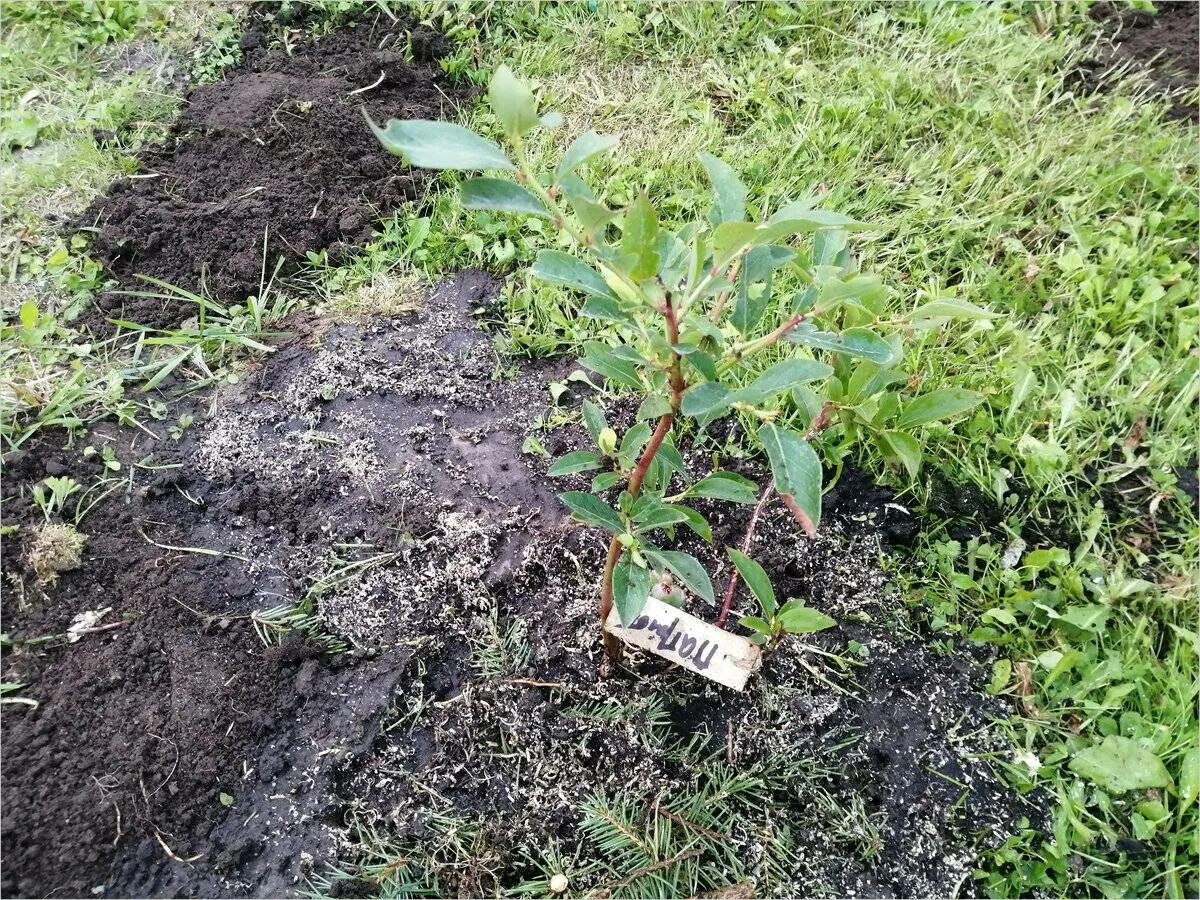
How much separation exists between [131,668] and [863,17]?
11.3 ft

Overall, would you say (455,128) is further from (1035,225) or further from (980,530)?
(1035,225)

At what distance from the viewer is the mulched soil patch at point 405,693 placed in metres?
1.51

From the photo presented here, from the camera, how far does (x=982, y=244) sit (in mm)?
2428

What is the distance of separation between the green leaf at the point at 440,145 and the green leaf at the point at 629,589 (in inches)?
29.0

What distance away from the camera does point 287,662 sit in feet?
5.58

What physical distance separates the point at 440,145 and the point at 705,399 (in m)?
0.51

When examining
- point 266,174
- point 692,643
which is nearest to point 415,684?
point 692,643

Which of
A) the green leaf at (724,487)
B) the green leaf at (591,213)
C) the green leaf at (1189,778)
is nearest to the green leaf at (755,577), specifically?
the green leaf at (724,487)

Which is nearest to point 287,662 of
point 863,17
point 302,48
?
point 302,48

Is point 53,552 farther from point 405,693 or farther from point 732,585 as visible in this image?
point 732,585

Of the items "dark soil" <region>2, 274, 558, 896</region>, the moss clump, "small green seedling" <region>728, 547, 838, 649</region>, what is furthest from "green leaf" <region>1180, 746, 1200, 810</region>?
the moss clump

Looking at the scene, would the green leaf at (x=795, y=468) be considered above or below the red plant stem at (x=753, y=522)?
above

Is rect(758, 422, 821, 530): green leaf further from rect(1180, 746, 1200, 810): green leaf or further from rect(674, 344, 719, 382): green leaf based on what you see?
rect(1180, 746, 1200, 810): green leaf

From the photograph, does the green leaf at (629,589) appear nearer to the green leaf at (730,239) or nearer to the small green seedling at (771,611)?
the small green seedling at (771,611)
